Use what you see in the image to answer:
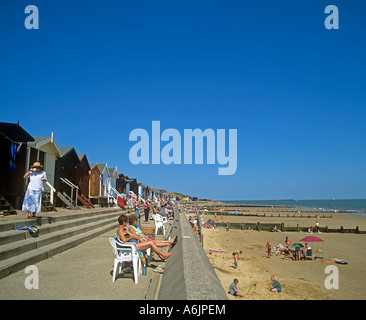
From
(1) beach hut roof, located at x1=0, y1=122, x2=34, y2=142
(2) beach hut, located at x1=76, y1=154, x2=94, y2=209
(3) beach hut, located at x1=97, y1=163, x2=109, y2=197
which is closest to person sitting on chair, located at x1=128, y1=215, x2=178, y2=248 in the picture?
(1) beach hut roof, located at x1=0, y1=122, x2=34, y2=142

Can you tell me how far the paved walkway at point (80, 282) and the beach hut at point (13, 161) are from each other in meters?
6.31

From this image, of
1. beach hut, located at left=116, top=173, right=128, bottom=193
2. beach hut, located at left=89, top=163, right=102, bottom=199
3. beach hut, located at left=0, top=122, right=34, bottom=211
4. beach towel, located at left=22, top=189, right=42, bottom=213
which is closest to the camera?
beach towel, located at left=22, top=189, right=42, bottom=213

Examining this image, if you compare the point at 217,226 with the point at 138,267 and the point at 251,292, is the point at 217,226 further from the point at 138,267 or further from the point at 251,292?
the point at 138,267

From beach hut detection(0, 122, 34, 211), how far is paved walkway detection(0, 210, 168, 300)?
6.31m

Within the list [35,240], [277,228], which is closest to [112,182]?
[277,228]

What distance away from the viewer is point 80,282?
5.46 meters

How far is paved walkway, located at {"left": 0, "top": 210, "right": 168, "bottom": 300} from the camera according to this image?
15.5 feet

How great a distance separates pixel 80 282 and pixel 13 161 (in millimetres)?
9473

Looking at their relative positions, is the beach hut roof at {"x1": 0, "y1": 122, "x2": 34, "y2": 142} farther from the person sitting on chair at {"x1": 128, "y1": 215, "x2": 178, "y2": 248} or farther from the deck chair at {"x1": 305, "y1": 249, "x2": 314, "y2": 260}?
the deck chair at {"x1": 305, "y1": 249, "x2": 314, "y2": 260}

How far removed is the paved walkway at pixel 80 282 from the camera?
4.73 m

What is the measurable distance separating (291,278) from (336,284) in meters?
1.89
